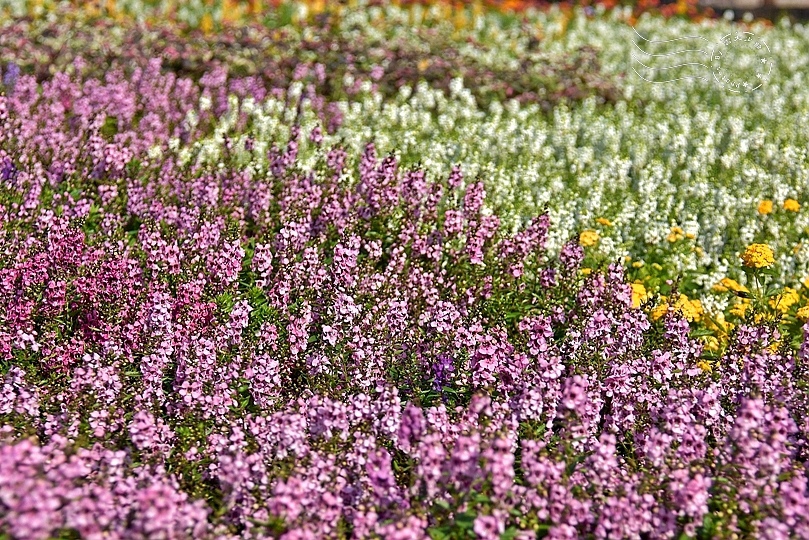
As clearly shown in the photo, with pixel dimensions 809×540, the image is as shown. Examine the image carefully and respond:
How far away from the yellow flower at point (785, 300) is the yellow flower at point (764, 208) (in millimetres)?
1285

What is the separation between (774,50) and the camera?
16234mm

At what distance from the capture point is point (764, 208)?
8.39 metres

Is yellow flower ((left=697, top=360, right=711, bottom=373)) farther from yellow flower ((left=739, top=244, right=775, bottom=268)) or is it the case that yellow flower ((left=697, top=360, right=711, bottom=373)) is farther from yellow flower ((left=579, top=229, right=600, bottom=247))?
yellow flower ((left=579, top=229, right=600, bottom=247))

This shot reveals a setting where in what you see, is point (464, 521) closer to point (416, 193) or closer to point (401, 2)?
point (416, 193)

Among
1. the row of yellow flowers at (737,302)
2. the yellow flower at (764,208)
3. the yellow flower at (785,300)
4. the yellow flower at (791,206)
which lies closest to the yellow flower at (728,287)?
the row of yellow flowers at (737,302)

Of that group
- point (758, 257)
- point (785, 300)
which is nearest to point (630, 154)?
point (785, 300)

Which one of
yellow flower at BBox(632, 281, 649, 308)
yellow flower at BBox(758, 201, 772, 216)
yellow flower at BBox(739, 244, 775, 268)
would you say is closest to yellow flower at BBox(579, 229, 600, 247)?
yellow flower at BBox(632, 281, 649, 308)

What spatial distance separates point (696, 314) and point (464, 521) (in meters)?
3.20

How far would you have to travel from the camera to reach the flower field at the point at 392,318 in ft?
13.8

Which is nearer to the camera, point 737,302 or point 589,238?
point 737,302

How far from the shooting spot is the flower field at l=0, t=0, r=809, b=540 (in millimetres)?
4199

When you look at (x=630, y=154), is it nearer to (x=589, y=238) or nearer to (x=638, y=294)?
(x=589, y=238)

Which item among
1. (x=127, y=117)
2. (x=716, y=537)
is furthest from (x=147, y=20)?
(x=716, y=537)

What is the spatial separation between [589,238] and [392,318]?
2509 mm
